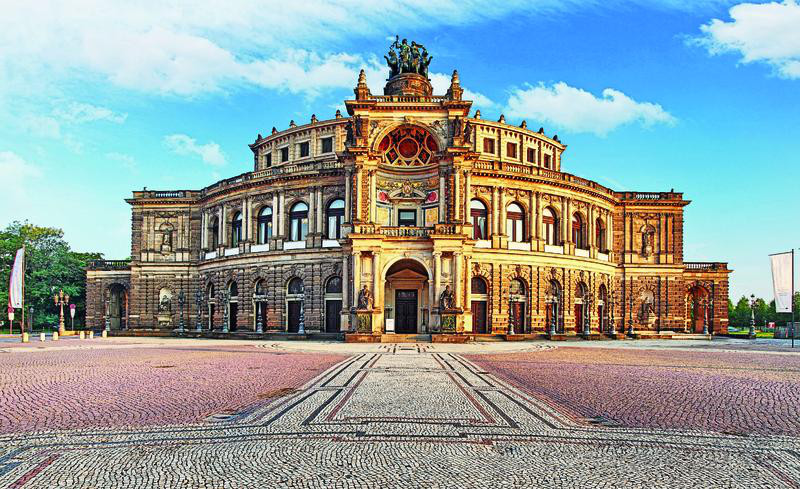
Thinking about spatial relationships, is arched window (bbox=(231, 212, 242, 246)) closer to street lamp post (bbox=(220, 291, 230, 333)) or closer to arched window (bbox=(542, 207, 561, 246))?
street lamp post (bbox=(220, 291, 230, 333))

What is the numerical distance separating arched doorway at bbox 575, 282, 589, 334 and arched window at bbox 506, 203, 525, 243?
7882mm

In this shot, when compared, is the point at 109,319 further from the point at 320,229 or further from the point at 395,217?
the point at 395,217

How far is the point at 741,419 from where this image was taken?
11.5 metres

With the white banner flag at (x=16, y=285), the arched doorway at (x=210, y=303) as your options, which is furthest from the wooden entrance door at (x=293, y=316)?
the white banner flag at (x=16, y=285)

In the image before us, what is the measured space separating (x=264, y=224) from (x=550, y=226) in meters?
26.4

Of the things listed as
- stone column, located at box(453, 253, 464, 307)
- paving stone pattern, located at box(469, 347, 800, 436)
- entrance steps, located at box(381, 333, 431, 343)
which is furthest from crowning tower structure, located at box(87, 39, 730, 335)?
paving stone pattern, located at box(469, 347, 800, 436)

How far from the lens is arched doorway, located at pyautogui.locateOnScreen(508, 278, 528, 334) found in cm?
4928

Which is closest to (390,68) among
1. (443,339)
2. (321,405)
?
(443,339)

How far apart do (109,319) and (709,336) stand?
5960 cm

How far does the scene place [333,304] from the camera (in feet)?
160

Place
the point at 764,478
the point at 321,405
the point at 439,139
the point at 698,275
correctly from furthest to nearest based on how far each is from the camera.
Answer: the point at 698,275 → the point at 439,139 → the point at 321,405 → the point at 764,478

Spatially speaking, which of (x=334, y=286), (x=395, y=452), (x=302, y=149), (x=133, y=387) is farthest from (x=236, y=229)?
(x=395, y=452)

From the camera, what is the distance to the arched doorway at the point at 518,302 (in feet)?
162

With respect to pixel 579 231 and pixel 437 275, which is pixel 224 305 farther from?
pixel 579 231
